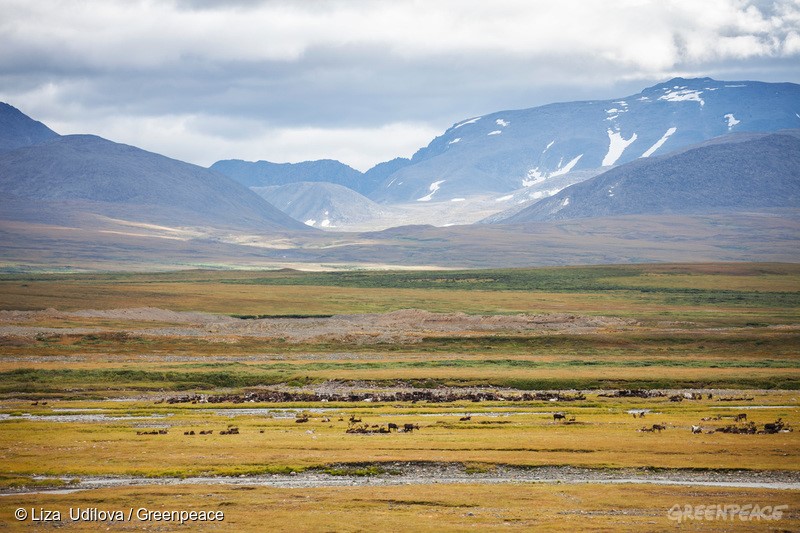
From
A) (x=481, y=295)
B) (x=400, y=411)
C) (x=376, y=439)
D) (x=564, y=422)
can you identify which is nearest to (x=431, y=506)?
(x=376, y=439)

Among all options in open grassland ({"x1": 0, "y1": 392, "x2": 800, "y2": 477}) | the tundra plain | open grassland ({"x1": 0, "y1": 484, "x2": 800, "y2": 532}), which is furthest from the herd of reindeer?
open grassland ({"x1": 0, "y1": 484, "x2": 800, "y2": 532})

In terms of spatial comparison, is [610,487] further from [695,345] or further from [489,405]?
[695,345]

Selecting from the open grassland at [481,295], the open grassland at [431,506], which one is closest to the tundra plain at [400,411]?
the open grassland at [431,506]

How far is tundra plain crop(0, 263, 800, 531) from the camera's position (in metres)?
32.8

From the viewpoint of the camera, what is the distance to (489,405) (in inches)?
2377

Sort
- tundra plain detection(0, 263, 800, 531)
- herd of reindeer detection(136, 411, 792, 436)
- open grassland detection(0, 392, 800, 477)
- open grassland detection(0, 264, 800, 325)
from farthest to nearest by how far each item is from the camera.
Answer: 1. open grassland detection(0, 264, 800, 325)
2. herd of reindeer detection(136, 411, 792, 436)
3. open grassland detection(0, 392, 800, 477)
4. tundra plain detection(0, 263, 800, 531)

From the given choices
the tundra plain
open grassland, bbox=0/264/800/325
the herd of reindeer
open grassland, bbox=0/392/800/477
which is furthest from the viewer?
open grassland, bbox=0/264/800/325

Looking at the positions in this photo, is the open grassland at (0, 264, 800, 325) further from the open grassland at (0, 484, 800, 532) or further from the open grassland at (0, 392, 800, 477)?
the open grassland at (0, 484, 800, 532)

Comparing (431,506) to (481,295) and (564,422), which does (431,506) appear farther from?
(481,295)

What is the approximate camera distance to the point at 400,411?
56875 millimetres

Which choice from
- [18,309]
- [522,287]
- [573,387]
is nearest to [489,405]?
[573,387]

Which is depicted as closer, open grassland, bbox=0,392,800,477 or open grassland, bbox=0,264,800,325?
open grassland, bbox=0,392,800,477

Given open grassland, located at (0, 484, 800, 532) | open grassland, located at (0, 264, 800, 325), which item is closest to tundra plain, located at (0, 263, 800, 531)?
open grassland, located at (0, 484, 800, 532)

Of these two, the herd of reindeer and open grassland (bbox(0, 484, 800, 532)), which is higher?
open grassland (bbox(0, 484, 800, 532))
